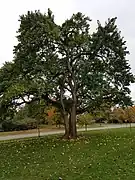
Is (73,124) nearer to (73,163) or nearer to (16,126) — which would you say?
(73,163)

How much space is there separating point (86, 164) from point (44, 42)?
456 inches

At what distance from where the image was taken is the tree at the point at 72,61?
73.7 ft

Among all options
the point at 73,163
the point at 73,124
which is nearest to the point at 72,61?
the point at 73,124

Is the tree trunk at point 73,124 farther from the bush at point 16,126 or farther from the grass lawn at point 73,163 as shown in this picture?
the bush at point 16,126

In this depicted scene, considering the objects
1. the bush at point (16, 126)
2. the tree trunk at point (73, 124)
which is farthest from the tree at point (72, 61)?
the bush at point (16, 126)

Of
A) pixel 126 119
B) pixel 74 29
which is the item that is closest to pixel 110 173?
pixel 74 29

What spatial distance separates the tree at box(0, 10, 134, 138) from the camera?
885 inches

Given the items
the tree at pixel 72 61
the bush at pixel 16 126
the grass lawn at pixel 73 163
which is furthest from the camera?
the bush at pixel 16 126

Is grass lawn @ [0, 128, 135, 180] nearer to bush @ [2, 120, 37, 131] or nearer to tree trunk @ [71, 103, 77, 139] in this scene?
tree trunk @ [71, 103, 77, 139]

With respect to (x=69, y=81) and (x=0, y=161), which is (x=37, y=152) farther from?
(x=69, y=81)

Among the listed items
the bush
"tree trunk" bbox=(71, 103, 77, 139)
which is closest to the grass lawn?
"tree trunk" bbox=(71, 103, 77, 139)

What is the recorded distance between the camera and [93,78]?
22094 millimetres

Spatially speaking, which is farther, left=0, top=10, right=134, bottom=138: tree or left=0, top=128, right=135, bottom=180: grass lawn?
left=0, top=10, right=134, bottom=138: tree

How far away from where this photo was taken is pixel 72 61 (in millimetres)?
24047
